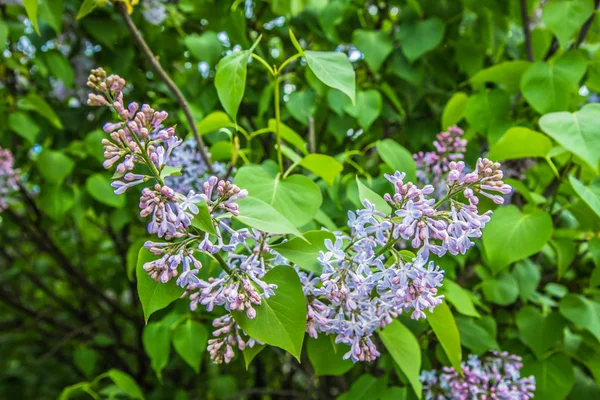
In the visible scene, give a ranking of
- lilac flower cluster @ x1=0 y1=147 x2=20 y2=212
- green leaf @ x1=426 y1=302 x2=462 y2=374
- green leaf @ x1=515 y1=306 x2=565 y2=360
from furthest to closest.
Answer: lilac flower cluster @ x1=0 y1=147 x2=20 y2=212, green leaf @ x1=515 y1=306 x2=565 y2=360, green leaf @ x1=426 y1=302 x2=462 y2=374

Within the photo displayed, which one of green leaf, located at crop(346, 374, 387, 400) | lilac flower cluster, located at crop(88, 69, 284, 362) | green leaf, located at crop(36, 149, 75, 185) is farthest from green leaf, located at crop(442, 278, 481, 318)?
green leaf, located at crop(36, 149, 75, 185)

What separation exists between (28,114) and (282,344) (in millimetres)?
1248

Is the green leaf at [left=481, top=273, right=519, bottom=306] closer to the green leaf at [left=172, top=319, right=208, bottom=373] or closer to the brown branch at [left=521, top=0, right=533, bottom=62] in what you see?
the brown branch at [left=521, top=0, right=533, bottom=62]

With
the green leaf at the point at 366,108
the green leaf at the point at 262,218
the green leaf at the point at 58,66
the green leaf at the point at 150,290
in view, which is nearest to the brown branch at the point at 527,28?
the green leaf at the point at 366,108

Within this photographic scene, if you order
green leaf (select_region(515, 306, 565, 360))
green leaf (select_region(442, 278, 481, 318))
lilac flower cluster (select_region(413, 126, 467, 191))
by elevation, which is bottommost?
green leaf (select_region(515, 306, 565, 360))

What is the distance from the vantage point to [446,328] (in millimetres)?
798

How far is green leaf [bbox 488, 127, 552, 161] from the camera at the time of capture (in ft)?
3.02

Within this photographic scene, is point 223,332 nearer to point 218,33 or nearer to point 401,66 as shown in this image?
point 401,66

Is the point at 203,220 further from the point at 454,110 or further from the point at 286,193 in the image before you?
the point at 454,110

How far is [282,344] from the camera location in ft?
2.03

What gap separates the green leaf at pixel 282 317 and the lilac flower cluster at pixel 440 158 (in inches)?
19.9

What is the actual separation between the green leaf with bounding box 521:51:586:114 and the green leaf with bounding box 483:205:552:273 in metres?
0.27

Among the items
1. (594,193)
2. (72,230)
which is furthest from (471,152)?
(72,230)

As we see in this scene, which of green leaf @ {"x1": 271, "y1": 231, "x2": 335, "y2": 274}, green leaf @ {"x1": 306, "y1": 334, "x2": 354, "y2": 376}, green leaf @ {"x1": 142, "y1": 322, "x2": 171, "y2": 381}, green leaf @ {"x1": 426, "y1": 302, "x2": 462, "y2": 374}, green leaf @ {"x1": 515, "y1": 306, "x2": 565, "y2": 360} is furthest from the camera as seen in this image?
green leaf @ {"x1": 142, "y1": 322, "x2": 171, "y2": 381}
